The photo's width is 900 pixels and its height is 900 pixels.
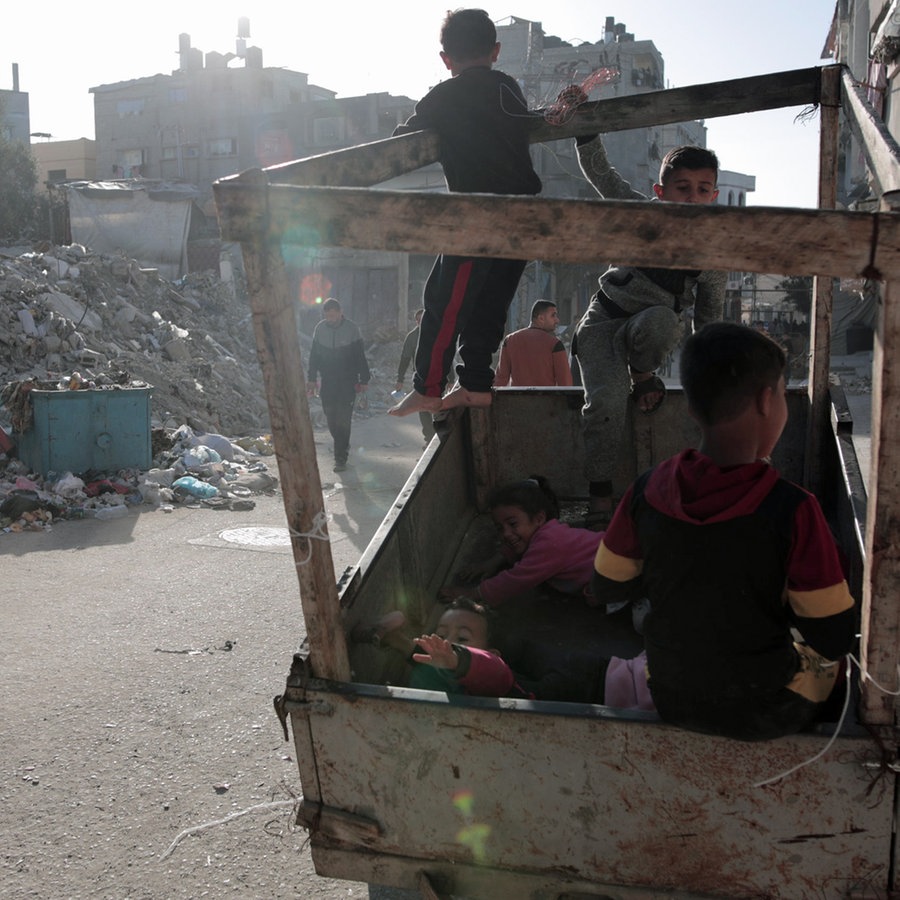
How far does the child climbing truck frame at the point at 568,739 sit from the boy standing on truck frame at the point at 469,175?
1.21 metres

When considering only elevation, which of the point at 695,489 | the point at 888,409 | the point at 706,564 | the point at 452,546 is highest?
Result: the point at 888,409

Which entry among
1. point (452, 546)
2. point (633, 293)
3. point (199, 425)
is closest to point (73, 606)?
point (452, 546)

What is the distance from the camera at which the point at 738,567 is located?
6.15ft

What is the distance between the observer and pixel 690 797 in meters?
1.93

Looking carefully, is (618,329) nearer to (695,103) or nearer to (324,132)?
(695,103)

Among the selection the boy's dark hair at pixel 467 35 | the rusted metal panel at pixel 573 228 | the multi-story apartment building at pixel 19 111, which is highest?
the multi-story apartment building at pixel 19 111

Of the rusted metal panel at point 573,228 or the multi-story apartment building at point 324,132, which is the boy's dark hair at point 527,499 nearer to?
the rusted metal panel at point 573,228

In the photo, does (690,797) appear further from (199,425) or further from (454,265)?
(199,425)

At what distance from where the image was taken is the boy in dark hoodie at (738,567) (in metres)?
1.84

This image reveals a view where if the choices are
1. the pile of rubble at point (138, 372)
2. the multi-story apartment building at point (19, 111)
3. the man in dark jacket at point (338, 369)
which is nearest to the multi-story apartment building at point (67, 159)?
the multi-story apartment building at point (19, 111)

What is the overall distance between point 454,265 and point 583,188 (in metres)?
29.9

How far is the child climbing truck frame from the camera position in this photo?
1.64 meters

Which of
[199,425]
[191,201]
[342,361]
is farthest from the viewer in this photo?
[191,201]

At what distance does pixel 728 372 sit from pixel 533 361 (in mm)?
5522
